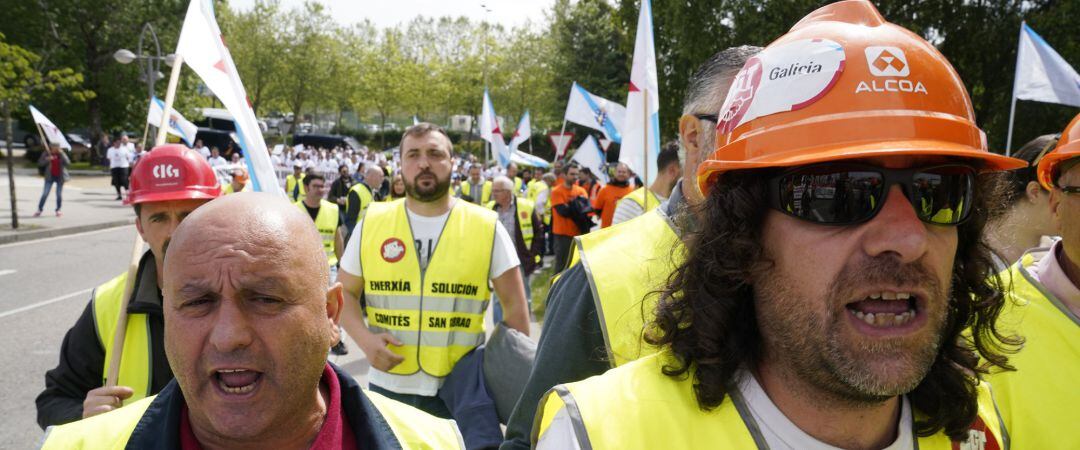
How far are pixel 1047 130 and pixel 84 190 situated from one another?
93.4 feet

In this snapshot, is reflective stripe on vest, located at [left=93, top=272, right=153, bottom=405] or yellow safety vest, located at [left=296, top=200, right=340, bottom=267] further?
yellow safety vest, located at [left=296, top=200, right=340, bottom=267]

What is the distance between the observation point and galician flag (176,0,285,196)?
3.20 metres

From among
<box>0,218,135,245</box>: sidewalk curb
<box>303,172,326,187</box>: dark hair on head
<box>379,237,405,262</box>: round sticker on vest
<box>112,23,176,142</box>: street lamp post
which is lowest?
<box>0,218,135,245</box>: sidewalk curb

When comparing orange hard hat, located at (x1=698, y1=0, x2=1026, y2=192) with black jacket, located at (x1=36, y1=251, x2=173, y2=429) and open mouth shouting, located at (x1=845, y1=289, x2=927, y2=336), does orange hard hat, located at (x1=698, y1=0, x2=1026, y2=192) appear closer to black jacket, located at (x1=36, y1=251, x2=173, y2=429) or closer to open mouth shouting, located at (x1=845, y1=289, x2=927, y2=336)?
open mouth shouting, located at (x1=845, y1=289, x2=927, y2=336)

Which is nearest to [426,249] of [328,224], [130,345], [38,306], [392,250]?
[392,250]

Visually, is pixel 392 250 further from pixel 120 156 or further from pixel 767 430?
pixel 120 156

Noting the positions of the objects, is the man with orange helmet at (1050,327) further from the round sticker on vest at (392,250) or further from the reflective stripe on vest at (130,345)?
the round sticker on vest at (392,250)

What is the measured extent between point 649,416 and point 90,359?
2.19 meters

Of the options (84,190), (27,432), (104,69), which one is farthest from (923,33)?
(104,69)

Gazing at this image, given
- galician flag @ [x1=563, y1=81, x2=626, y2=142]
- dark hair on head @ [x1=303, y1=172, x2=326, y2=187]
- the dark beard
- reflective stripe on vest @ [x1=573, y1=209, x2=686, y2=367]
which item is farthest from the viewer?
galician flag @ [x1=563, y1=81, x2=626, y2=142]

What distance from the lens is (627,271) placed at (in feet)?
7.41

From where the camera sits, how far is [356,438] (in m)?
2.00

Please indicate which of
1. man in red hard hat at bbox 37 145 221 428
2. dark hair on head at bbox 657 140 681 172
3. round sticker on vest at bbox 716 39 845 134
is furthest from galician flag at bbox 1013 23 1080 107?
man in red hard hat at bbox 37 145 221 428

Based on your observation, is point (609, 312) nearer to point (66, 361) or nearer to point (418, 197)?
point (66, 361)
